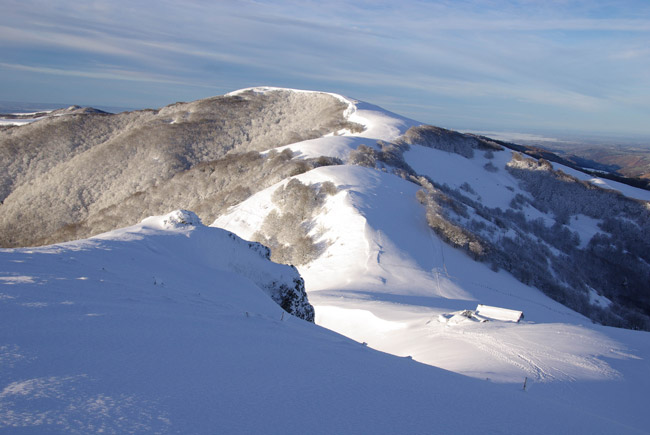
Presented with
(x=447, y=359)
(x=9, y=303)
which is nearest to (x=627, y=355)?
(x=447, y=359)

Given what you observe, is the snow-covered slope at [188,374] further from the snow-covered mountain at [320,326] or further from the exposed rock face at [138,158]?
the exposed rock face at [138,158]

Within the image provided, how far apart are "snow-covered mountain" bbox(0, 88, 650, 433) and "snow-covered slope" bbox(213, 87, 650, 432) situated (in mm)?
70

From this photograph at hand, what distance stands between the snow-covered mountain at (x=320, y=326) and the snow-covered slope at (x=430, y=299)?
0.23 ft

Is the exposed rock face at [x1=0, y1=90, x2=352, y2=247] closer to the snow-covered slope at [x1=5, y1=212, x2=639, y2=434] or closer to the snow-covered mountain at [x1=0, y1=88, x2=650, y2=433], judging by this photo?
the snow-covered mountain at [x1=0, y1=88, x2=650, y2=433]

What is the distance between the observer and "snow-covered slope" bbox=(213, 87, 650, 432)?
24.4 ft

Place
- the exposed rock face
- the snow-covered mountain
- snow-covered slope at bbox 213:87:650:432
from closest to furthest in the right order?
the snow-covered mountain, snow-covered slope at bbox 213:87:650:432, the exposed rock face

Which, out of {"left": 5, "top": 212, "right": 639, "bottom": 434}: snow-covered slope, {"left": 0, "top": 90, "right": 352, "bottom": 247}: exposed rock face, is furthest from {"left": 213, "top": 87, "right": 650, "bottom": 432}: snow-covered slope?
{"left": 0, "top": 90, "right": 352, "bottom": 247}: exposed rock face

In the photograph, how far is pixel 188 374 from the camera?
3.94 metres

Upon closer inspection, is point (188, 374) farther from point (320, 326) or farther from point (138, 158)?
point (138, 158)

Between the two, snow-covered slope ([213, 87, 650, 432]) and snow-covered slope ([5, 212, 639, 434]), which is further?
snow-covered slope ([213, 87, 650, 432])

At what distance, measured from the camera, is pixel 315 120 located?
44.4 m

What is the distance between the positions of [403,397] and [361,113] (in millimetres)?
41361

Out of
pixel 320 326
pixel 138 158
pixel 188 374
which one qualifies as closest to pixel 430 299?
pixel 320 326

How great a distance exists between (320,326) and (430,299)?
8.49m
